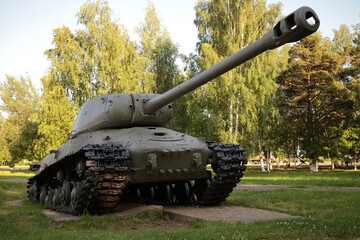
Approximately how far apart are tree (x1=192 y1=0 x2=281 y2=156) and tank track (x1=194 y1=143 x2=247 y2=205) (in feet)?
51.7

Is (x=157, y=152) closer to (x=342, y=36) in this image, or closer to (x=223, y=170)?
(x=223, y=170)

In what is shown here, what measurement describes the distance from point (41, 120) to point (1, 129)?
2435 centimetres

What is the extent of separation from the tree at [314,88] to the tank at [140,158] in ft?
70.9

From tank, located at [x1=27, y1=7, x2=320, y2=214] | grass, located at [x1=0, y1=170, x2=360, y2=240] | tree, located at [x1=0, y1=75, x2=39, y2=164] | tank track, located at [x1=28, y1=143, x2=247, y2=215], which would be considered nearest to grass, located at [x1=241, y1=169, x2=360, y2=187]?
grass, located at [x1=0, y1=170, x2=360, y2=240]

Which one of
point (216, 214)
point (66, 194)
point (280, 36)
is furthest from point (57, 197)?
point (280, 36)

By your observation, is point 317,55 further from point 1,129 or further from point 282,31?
point 1,129

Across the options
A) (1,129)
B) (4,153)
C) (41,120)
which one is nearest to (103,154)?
(41,120)

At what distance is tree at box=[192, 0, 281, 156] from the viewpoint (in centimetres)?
2670

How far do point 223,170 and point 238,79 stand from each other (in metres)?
17.1

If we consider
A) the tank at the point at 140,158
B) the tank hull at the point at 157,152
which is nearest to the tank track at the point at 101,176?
the tank at the point at 140,158

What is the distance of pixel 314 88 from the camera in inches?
1183

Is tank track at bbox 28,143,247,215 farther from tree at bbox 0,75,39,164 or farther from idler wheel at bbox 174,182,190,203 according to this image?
tree at bbox 0,75,39,164

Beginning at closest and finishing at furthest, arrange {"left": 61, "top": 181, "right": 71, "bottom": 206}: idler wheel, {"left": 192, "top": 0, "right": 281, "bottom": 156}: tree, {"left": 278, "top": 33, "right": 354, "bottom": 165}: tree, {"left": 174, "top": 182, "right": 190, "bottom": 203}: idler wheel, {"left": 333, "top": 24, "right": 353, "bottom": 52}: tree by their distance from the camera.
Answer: {"left": 61, "top": 181, "right": 71, "bottom": 206}: idler wheel
{"left": 174, "top": 182, "right": 190, "bottom": 203}: idler wheel
{"left": 192, "top": 0, "right": 281, "bottom": 156}: tree
{"left": 278, "top": 33, "right": 354, "bottom": 165}: tree
{"left": 333, "top": 24, "right": 353, "bottom": 52}: tree

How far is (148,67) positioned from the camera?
1399 inches
